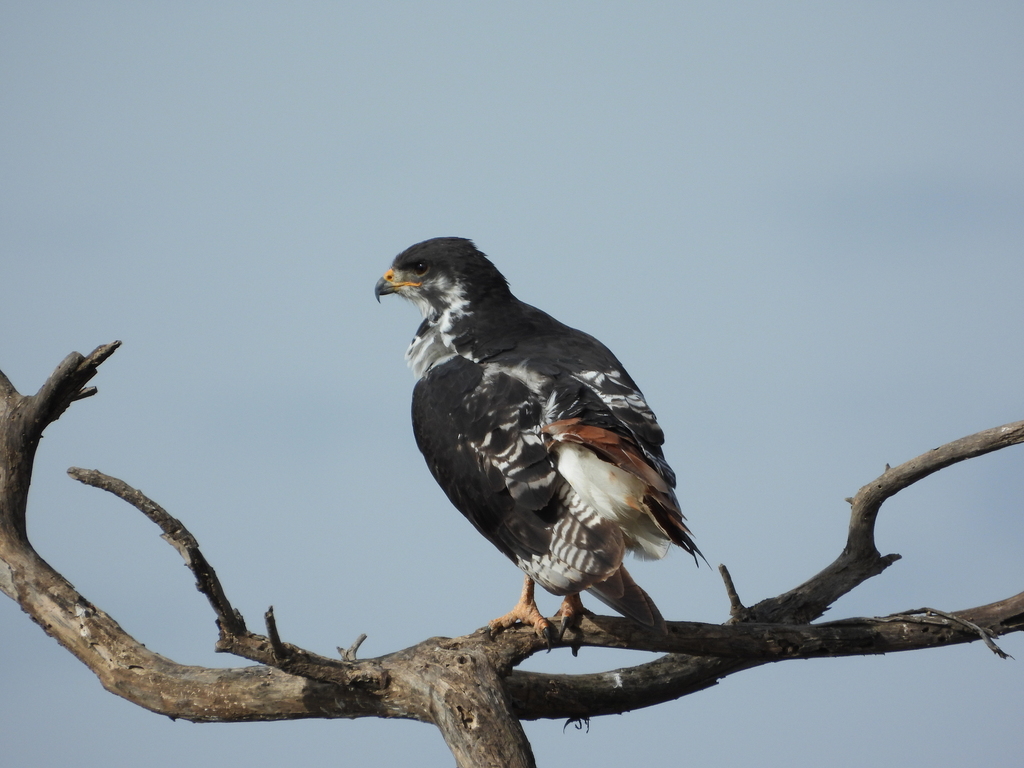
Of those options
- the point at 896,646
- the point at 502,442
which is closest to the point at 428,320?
the point at 502,442

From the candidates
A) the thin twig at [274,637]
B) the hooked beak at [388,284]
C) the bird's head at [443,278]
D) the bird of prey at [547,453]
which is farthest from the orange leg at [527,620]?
the hooked beak at [388,284]

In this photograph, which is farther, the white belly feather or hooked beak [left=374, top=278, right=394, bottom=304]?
hooked beak [left=374, top=278, right=394, bottom=304]

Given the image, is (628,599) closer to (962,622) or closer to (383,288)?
(962,622)

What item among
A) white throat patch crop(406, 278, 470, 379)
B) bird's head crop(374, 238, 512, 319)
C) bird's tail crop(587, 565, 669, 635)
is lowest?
bird's tail crop(587, 565, 669, 635)

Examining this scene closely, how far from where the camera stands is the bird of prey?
423 centimetres

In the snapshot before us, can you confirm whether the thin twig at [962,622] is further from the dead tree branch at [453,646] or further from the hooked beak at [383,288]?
the hooked beak at [383,288]

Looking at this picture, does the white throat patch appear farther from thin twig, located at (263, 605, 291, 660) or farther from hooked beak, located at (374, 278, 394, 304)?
thin twig, located at (263, 605, 291, 660)

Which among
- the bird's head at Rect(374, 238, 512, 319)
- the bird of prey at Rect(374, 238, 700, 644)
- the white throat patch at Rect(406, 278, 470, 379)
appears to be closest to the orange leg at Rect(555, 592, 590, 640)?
the bird of prey at Rect(374, 238, 700, 644)

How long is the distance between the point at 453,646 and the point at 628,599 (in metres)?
0.72

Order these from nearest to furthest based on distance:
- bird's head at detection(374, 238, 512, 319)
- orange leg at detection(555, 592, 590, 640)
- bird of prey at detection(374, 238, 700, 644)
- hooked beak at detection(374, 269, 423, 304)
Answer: bird of prey at detection(374, 238, 700, 644)
orange leg at detection(555, 592, 590, 640)
bird's head at detection(374, 238, 512, 319)
hooked beak at detection(374, 269, 423, 304)

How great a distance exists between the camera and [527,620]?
440 centimetres

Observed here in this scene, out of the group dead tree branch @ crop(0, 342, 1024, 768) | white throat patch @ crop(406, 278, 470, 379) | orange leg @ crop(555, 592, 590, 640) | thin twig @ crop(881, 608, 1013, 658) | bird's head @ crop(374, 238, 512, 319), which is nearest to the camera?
dead tree branch @ crop(0, 342, 1024, 768)

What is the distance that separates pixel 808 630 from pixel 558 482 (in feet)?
4.43

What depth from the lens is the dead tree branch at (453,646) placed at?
12.4ft
